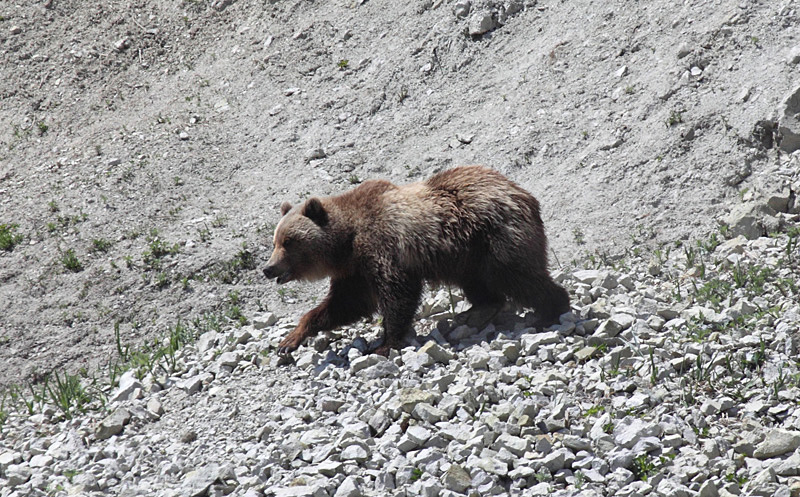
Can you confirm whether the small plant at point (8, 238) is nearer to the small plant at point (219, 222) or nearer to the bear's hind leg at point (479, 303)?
the small plant at point (219, 222)

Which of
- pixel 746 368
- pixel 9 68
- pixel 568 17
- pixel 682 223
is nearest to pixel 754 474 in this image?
pixel 746 368

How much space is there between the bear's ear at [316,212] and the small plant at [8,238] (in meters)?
6.10

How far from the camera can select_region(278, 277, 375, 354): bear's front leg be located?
7.39 metres

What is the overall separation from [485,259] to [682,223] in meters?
2.73

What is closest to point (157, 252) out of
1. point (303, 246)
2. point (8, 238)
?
point (8, 238)

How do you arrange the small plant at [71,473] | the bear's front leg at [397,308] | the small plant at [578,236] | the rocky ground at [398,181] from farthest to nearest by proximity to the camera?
the small plant at [578,236] → the bear's front leg at [397,308] → the small plant at [71,473] → the rocky ground at [398,181]

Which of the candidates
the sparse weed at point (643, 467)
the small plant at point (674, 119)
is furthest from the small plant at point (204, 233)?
the sparse weed at point (643, 467)

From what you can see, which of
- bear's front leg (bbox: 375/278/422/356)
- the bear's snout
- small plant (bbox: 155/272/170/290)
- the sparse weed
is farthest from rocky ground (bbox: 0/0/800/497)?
the bear's snout

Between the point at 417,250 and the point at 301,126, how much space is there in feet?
20.5

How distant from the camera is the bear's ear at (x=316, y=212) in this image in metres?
7.62

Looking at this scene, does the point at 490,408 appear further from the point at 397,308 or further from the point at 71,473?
the point at 71,473

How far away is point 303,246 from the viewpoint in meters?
7.69

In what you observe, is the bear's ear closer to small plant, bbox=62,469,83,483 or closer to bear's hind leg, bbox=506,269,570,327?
bear's hind leg, bbox=506,269,570,327

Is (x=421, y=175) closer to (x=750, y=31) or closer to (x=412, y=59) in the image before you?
(x=412, y=59)
